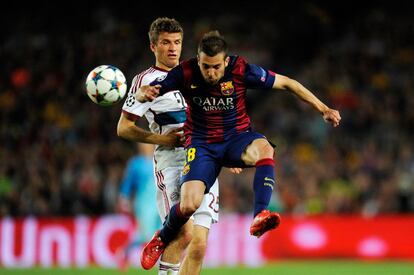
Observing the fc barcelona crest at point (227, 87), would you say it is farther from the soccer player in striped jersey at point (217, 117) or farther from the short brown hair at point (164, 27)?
the short brown hair at point (164, 27)

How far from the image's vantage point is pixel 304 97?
24.4 ft

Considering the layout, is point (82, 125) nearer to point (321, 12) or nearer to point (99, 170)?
point (99, 170)

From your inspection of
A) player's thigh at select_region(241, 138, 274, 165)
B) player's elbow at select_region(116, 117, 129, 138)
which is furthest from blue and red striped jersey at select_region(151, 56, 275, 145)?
player's elbow at select_region(116, 117, 129, 138)

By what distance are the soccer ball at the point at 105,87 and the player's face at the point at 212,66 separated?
85 centimetres

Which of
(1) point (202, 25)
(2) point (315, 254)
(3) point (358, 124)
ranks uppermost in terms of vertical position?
(1) point (202, 25)

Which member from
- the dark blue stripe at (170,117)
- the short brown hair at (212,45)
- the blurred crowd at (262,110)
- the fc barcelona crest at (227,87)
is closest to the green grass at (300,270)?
the blurred crowd at (262,110)

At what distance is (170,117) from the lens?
26.0 feet

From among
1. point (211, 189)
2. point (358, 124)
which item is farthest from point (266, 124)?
point (211, 189)

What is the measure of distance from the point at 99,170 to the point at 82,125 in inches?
65.5

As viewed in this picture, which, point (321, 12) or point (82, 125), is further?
point (321, 12)

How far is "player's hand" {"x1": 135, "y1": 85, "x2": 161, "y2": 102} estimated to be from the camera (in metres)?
7.16

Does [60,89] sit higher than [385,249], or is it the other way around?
[60,89]

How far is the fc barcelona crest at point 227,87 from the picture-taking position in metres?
7.34

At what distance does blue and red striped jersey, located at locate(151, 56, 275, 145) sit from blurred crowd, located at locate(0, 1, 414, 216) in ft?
27.3
